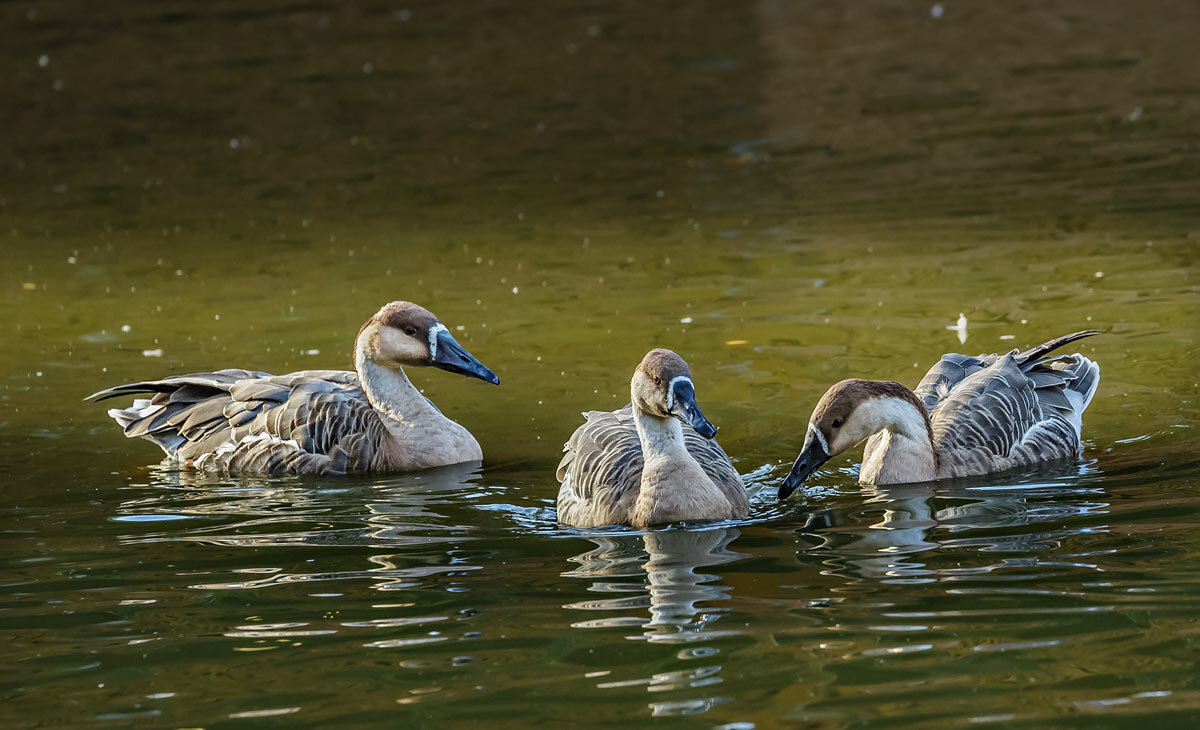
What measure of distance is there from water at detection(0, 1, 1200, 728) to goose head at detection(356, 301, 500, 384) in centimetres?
68

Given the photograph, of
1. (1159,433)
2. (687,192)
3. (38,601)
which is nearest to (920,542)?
(1159,433)

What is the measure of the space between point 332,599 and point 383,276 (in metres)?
8.10

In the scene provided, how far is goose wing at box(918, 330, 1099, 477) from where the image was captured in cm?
966

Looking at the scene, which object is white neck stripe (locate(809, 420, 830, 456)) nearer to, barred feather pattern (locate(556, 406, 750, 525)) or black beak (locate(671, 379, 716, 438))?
barred feather pattern (locate(556, 406, 750, 525))

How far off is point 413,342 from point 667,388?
267 centimetres

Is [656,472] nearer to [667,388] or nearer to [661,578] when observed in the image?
[667,388]

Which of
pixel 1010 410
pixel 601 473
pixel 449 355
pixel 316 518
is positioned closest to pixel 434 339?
pixel 449 355

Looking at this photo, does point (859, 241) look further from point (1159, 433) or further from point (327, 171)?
point (327, 171)

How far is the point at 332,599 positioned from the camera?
760cm

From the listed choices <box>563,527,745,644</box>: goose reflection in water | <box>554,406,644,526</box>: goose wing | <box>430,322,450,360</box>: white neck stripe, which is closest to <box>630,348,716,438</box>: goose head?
<box>554,406,644,526</box>: goose wing

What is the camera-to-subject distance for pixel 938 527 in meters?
8.48

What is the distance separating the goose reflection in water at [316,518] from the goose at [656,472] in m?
0.68

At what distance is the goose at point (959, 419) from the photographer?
9.16m

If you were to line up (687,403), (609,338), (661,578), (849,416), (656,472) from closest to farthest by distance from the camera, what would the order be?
1. (661,578)
2. (687,403)
3. (656,472)
4. (849,416)
5. (609,338)
